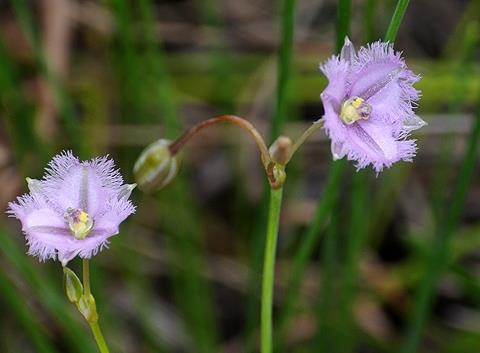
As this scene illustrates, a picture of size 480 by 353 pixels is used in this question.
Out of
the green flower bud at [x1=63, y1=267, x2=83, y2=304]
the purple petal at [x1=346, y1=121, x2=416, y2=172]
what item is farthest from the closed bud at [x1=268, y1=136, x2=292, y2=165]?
the green flower bud at [x1=63, y1=267, x2=83, y2=304]

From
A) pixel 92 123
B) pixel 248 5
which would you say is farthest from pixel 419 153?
pixel 92 123

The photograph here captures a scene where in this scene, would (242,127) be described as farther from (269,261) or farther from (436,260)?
(436,260)

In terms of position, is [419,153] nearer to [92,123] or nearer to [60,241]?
[92,123]

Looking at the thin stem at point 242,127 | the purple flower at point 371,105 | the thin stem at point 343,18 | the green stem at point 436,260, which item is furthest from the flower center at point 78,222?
the green stem at point 436,260

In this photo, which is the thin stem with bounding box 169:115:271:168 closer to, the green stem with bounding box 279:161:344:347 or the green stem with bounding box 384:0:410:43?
the green stem with bounding box 384:0:410:43

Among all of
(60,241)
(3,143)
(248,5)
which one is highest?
(248,5)

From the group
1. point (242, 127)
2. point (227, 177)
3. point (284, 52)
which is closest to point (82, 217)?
point (242, 127)
